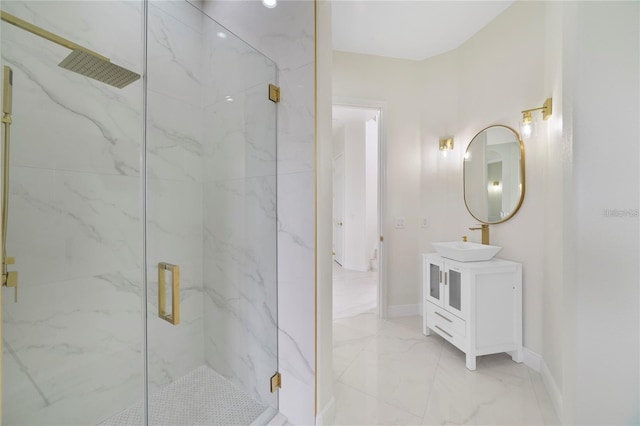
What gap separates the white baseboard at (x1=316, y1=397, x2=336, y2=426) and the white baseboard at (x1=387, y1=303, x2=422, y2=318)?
5.05 ft

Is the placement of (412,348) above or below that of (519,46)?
below

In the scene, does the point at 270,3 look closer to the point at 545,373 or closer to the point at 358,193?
the point at 545,373

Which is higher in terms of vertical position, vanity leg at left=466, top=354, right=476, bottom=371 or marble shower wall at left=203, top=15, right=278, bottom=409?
marble shower wall at left=203, top=15, right=278, bottom=409

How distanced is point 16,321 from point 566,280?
2309mm

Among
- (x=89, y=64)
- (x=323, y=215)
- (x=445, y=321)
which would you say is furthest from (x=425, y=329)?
(x=89, y=64)

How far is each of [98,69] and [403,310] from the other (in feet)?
10.4

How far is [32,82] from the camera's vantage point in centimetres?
122

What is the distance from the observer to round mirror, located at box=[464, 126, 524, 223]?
2.21 metres

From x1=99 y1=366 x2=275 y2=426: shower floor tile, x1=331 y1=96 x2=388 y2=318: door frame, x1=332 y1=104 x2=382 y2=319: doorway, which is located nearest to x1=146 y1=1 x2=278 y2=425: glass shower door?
x1=99 y1=366 x2=275 y2=426: shower floor tile

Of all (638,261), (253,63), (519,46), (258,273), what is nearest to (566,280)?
(638,261)

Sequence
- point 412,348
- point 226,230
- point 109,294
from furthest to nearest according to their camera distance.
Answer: point 412,348 → point 226,230 → point 109,294

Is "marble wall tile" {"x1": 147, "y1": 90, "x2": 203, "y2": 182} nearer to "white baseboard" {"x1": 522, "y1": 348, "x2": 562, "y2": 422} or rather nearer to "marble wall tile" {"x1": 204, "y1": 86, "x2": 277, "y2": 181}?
"marble wall tile" {"x1": 204, "y1": 86, "x2": 277, "y2": 181}

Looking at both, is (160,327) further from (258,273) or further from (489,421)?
(489,421)

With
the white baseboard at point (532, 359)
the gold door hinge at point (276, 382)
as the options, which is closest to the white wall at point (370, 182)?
the white baseboard at point (532, 359)
